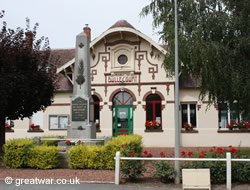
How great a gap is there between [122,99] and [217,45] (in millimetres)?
9537

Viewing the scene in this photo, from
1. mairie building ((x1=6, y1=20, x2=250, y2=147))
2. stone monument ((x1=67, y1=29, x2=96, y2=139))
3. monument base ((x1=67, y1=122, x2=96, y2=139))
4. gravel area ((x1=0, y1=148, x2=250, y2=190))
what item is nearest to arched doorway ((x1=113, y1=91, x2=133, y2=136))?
mairie building ((x1=6, y1=20, x2=250, y2=147))

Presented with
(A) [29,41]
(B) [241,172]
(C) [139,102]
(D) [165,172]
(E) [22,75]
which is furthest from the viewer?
(C) [139,102]

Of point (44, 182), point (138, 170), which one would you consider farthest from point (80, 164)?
point (138, 170)

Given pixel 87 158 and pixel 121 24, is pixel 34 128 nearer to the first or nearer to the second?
pixel 121 24

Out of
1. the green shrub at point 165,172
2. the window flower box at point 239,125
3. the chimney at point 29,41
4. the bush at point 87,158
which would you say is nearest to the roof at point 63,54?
the chimney at point 29,41

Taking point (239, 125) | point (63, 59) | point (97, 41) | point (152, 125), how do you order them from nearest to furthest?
point (239, 125), point (152, 125), point (97, 41), point (63, 59)

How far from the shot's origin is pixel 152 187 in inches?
281

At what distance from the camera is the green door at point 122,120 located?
17.5m

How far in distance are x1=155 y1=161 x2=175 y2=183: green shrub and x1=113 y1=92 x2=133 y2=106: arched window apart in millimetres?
10001

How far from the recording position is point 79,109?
11.7 m

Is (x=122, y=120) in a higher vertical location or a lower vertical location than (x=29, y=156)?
higher

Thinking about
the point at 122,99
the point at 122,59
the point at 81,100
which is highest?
the point at 122,59

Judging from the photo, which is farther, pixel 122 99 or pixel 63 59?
pixel 63 59

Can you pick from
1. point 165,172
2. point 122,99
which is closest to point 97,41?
point 122,99
